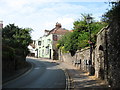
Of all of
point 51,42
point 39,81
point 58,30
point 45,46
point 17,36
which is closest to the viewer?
point 39,81

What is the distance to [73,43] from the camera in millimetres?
28953

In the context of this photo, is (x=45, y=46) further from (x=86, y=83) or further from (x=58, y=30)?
(x=86, y=83)

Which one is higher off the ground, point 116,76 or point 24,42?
point 24,42

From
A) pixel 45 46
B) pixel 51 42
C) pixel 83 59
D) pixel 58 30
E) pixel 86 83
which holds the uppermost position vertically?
pixel 58 30

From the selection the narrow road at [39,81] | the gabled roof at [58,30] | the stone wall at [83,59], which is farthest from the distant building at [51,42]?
the narrow road at [39,81]

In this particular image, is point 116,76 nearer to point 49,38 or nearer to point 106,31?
point 106,31

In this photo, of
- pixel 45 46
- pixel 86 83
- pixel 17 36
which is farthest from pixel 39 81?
pixel 45 46

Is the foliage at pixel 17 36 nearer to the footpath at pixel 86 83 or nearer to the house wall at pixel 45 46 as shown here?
the footpath at pixel 86 83

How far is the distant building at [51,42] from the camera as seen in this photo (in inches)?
2074

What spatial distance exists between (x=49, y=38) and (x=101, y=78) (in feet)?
137

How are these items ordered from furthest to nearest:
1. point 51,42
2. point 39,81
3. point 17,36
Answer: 1. point 51,42
2. point 17,36
3. point 39,81

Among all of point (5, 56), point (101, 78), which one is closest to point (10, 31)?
point (5, 56)

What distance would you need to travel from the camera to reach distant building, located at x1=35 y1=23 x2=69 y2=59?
2074 inches

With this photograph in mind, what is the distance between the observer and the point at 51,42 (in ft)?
173
